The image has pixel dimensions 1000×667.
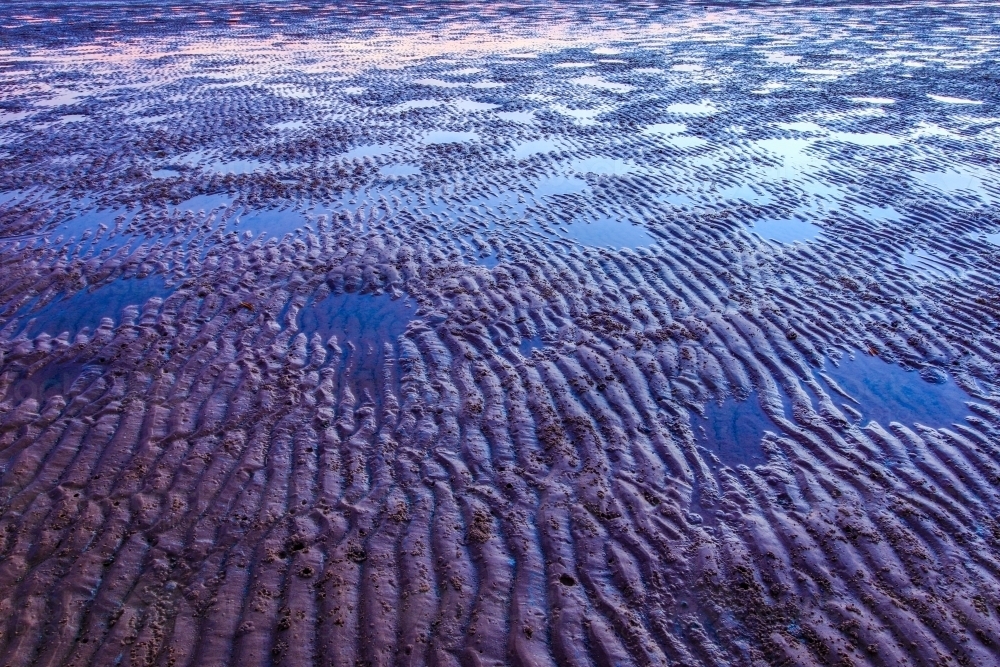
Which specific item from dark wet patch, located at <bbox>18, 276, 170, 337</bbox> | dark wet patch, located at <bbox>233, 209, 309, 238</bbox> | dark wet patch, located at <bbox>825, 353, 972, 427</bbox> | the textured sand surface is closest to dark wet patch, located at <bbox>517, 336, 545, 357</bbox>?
the textured sand surface

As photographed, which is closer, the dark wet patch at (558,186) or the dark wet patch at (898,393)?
the dark wet patch at (898,393)

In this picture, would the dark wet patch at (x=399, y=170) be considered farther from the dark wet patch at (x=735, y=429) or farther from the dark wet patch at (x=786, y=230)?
the dark wet patch at (x=735, y=429)

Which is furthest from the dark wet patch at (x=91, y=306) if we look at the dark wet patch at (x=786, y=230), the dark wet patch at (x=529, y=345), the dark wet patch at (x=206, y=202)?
the dark wet patch at (x=786, y=230)

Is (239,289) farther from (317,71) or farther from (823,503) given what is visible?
(317,71)

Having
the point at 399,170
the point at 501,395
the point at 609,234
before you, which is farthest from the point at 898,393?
the point at 399,170

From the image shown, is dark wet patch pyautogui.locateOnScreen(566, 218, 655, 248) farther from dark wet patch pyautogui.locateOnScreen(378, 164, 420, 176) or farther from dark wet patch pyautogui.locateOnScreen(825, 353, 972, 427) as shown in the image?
dark wet patch pyautogui.locateOnScreen(378, 164, 420, 176)

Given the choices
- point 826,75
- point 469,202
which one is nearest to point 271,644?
point 469,202
